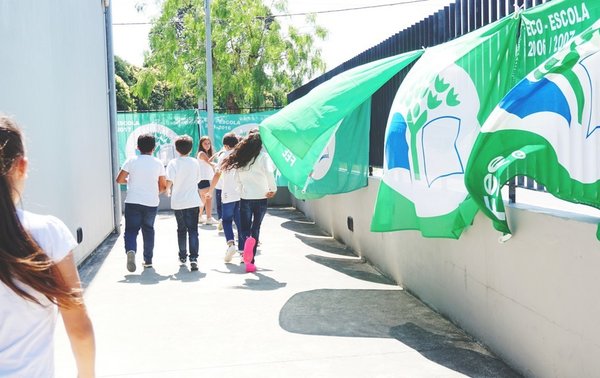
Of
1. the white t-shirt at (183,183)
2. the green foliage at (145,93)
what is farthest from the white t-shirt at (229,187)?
the green foliage at (145,93)

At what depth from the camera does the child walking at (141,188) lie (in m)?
Answer: 8.35

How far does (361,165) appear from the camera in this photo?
877cm

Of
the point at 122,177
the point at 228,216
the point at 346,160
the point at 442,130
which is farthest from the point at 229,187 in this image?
the point at 442,130

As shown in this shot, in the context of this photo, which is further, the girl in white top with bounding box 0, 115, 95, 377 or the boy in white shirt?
the boy in white shirt

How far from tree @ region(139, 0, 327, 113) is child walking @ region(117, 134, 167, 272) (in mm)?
16531

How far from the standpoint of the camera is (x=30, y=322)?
203 cm

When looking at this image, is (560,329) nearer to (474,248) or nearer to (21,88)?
(474,248)

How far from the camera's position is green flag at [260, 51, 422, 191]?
7.01 meters

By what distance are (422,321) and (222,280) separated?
277 centimetres

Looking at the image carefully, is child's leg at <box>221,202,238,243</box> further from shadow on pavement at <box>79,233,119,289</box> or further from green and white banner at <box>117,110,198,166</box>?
green and white banner at <box>117,110,198,166</box>

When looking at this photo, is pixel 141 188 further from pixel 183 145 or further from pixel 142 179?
pixel 183 145

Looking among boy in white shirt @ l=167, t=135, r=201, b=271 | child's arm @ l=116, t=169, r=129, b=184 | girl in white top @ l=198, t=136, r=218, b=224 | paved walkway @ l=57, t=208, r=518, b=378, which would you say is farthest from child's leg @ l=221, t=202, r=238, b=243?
girl in white top @ l=198, t=136, r=218, b=224

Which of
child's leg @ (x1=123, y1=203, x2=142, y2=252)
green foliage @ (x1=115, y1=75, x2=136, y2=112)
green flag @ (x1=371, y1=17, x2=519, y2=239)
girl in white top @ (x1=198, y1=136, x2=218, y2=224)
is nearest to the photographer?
green flag @ (x1=371, y1=17, x2=519, y2=239)

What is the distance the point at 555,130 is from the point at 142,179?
567cm
